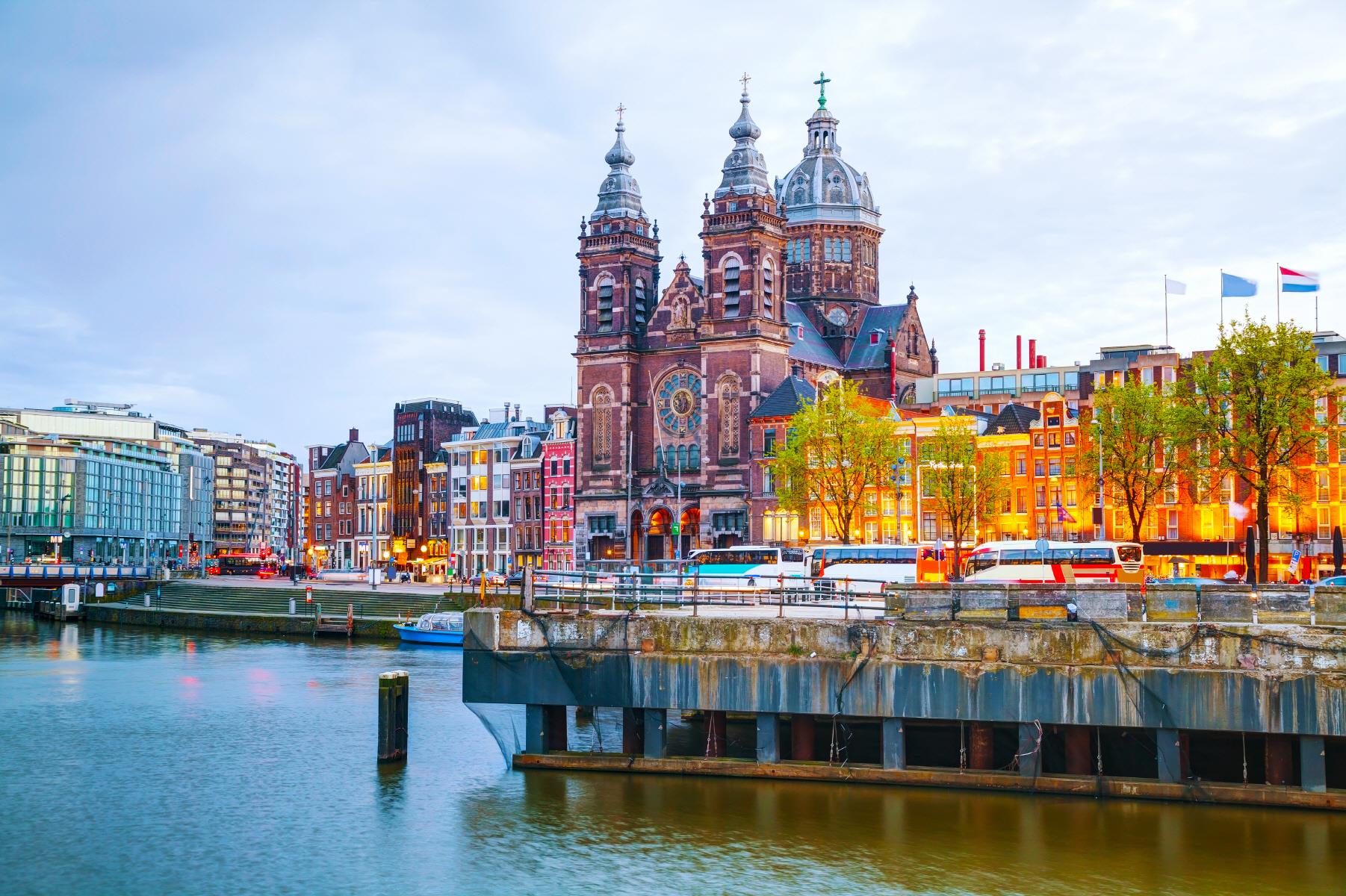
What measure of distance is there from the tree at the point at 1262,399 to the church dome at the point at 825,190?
84164 mm

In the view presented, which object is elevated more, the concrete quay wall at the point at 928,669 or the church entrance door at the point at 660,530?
the church entrance door at the point at 660,530

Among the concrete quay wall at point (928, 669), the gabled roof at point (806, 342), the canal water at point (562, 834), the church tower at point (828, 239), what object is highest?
the church tower at point (828, 239)

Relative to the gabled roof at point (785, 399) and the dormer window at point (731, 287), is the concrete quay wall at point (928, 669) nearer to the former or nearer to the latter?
the gabled roof at point (785, 399)

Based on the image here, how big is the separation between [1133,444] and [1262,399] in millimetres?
20301

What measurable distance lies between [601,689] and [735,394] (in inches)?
3843

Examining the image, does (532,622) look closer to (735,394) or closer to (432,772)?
(432,772)

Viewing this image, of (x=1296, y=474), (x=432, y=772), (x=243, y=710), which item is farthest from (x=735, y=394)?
(x=432, y=772)

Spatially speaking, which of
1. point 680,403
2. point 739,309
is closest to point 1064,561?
point 739,309

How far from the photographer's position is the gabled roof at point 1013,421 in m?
115

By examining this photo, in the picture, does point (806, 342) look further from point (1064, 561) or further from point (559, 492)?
point (1064, 561)

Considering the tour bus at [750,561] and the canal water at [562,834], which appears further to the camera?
the tour bus at [750,561]

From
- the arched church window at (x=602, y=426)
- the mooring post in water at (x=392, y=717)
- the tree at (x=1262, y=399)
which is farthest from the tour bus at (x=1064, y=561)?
the arched church window at (x=602, y=426)

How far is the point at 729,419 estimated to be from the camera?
133625mm

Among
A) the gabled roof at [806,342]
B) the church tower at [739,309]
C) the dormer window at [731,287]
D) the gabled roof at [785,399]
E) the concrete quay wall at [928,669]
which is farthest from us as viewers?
the gabled roof at [806,342]
